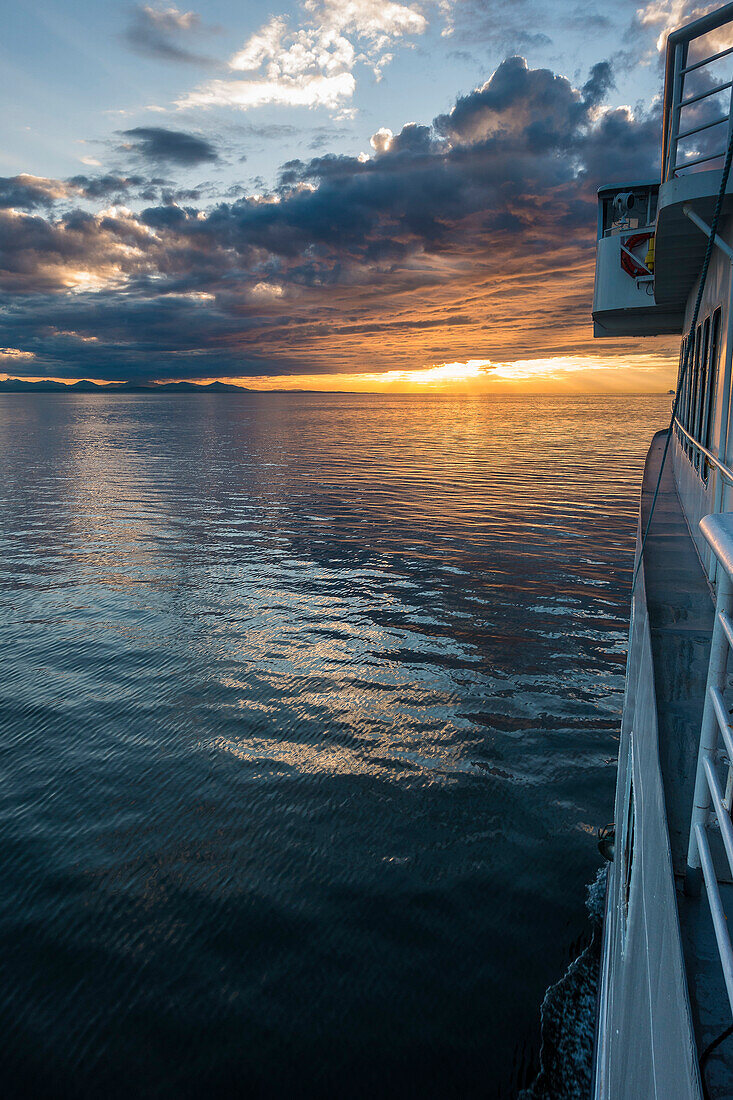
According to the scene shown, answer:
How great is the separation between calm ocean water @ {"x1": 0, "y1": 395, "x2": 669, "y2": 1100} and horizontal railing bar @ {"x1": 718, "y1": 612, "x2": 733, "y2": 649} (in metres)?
4.54

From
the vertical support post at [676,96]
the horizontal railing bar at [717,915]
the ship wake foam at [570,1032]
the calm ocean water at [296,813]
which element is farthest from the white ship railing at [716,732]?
the vertical support post at [676,96]

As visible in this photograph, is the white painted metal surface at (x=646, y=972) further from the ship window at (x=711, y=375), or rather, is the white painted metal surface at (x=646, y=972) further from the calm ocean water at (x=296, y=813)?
the ship window at (x=711, y=375)

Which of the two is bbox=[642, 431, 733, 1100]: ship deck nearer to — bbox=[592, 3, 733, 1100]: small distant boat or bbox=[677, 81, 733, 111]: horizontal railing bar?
bbox=[592, 3, 733, 1100]: small distant boat

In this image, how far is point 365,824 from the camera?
7.29 metres

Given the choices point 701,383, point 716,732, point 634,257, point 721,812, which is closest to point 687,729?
point 716,732

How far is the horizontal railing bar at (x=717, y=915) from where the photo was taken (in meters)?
1.58

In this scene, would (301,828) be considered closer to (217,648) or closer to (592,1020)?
(592,1020)

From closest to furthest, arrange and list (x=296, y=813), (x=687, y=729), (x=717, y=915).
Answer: (x=717, y=915)
(x=687, y=729)
(x=296, y=813)

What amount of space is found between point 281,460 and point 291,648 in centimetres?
3383

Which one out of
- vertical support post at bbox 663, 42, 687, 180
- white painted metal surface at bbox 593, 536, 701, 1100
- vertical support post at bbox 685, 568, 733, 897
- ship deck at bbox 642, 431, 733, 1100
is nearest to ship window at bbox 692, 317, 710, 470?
ship deck at bbox 642, 431, 733, 1100

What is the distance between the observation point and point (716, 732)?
2.20m

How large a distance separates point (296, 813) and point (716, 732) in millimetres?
6096

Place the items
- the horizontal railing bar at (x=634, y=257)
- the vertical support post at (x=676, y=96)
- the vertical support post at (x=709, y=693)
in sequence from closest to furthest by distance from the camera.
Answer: the vertical support post at (x=709, y=693) < the vertical support post at (x=676, y=96) < the horizontal railing bar at (x=634, y=257)

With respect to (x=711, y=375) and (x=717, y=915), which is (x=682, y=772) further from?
(x=711, y=375)
